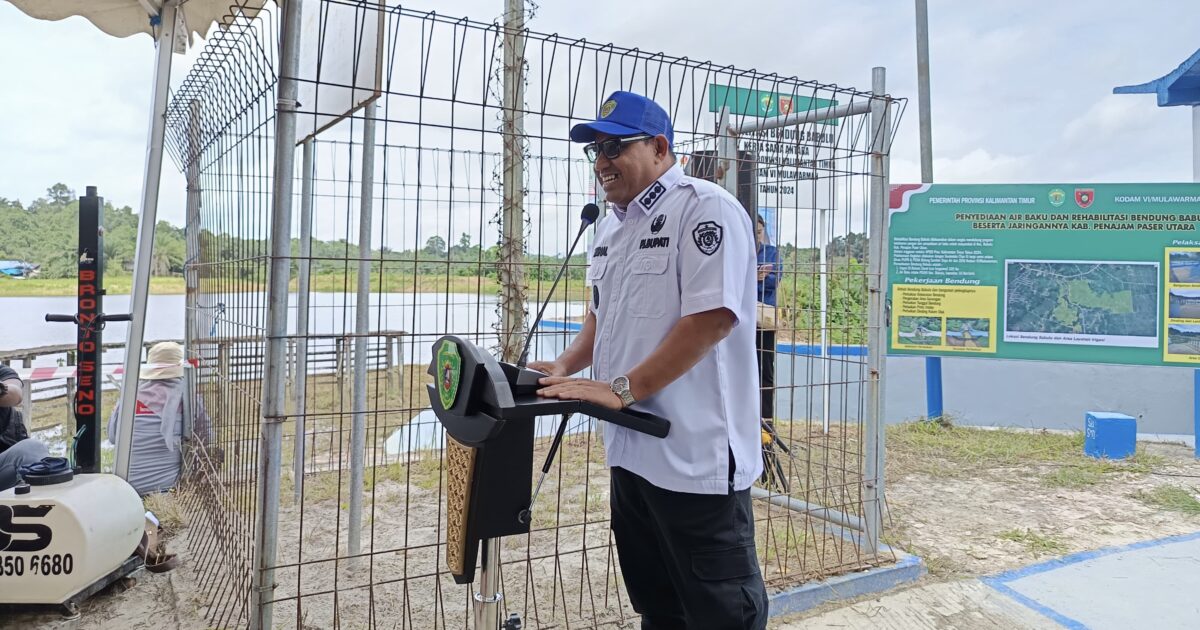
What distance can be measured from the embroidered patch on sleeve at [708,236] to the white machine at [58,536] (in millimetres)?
2301

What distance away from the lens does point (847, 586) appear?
117 inches

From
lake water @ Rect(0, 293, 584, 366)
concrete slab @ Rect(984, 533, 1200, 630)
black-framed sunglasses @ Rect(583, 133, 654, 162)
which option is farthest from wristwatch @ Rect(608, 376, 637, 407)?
concrete slab @ Rect(984, 533, 1200, 630)

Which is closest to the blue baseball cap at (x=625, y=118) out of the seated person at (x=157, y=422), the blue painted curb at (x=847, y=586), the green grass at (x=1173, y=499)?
the blue painted curb at (x=847, y=586)

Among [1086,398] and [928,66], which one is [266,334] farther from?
[928,66]

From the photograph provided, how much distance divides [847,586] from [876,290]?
1229mm

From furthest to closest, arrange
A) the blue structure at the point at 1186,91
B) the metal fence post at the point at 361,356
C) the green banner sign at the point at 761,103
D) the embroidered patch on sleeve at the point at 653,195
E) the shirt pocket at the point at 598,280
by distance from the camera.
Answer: the blue structure at the point at 1186,91 → the green banner sign at the point at 761,103 → the metal fence post at the point at 361,356 → the shirt pocket at the point at 598,280 → the embroidered patch on sleeve at the point at 653,195

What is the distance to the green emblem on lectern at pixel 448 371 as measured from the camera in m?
1.29

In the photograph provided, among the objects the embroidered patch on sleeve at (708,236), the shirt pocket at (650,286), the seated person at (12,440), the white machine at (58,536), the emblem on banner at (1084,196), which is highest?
the emblem on banner at (1084,196)

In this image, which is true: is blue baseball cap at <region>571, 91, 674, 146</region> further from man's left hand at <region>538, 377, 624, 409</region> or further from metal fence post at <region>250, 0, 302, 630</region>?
metal fence post at <region>250, 0, 302, 630</region>

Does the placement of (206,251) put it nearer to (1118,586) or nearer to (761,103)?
(761,103)

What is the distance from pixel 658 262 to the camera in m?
1.71

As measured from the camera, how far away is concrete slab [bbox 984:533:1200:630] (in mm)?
2781

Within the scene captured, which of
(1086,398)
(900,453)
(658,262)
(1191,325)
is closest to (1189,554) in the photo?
(900,453)

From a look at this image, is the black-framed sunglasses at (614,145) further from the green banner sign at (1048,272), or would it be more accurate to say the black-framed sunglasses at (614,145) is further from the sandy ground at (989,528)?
the green banner sign at (1048,272)
